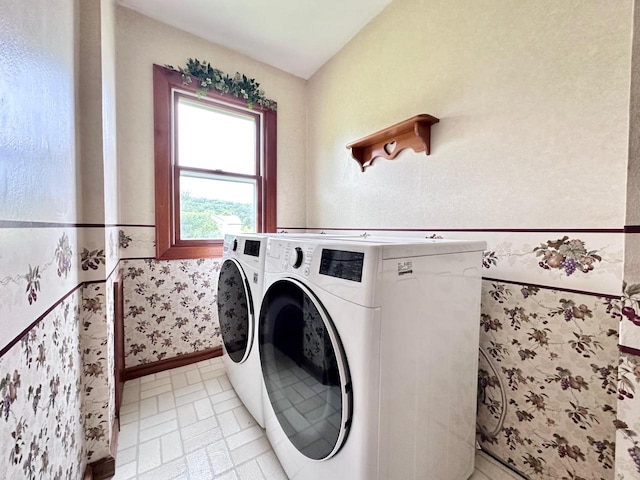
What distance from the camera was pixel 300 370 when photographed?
90 centimetres

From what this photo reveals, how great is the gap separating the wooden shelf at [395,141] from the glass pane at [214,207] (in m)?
1.06

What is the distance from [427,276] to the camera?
0.78 meters

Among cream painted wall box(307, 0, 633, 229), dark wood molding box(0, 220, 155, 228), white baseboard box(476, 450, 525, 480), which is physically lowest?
white baseboard box(476, 450, 525, 480)

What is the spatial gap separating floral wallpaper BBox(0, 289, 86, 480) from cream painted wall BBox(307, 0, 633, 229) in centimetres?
156

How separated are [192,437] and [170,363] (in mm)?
782

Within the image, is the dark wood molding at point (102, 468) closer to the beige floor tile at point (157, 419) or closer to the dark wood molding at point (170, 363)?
the beige floor tile at point (157, 419)

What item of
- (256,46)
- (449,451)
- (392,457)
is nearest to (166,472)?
(392,457)

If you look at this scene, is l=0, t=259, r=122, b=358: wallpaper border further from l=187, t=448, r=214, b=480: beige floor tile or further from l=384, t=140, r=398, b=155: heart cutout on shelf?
l=384, t=140, r=398, b=155: heart cutout on shelf

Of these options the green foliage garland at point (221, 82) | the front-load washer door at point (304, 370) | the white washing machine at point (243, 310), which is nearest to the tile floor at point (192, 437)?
the white washing machine at point (243, 310)

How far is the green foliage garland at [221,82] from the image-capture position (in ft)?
6.31

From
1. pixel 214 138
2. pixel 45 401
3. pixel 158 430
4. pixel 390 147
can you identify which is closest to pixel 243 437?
pixel 158 430

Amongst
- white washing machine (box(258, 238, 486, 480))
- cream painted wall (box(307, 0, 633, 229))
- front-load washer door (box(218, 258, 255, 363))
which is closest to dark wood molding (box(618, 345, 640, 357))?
white washing machine (box(258, 238, 486, 480))

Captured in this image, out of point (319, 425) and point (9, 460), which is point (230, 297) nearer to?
point (319, 425)

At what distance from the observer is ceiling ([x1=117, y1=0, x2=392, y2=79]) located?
5.46 ft
